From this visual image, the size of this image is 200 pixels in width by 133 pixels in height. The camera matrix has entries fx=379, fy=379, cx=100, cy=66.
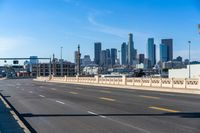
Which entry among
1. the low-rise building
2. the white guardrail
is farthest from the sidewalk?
the low-rise building

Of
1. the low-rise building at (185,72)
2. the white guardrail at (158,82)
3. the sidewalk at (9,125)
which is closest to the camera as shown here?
the sidewalk at (9,125)

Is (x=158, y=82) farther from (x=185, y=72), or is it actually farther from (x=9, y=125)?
(x=185, y=72)

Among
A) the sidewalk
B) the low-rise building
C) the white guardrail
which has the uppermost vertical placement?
the low-rise building

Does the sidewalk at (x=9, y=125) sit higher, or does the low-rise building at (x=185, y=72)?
the low-rise building at (x=185, y=72)

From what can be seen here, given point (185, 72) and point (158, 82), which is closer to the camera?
point (158, 82)

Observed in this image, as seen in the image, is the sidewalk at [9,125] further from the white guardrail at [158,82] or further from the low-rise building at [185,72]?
the low-rise building at [185,72]

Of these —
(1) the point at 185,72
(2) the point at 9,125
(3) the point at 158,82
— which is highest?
(1) the point at 185,72

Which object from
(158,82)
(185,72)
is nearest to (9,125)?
(158,82)

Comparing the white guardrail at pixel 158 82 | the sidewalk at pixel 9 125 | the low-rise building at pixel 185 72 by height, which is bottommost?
the sidewalk at pixel 9 125

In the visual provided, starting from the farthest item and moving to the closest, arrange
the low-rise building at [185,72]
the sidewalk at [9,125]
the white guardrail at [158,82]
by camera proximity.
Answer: the low-rise building at [185,72]
the white guardrail at [158,82]
the sidewalk at [9,125]

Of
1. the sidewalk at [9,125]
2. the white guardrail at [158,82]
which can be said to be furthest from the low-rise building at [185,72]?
the sidewalk at [9,125]

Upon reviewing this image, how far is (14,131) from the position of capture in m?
11.1

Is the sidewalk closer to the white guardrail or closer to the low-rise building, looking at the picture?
the white guardrail

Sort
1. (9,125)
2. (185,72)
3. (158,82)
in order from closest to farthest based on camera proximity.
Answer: (9,125)
(158,82)
(185,72)
